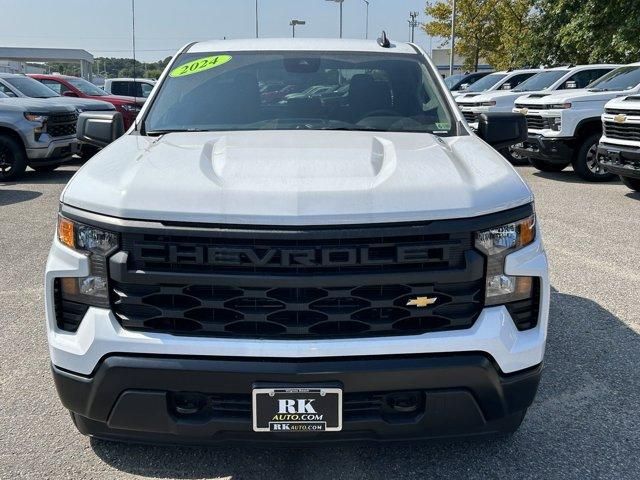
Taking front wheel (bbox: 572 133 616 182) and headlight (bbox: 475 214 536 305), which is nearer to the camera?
headlight (bbox: 475 214 536 305)

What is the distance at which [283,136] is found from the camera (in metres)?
3.17

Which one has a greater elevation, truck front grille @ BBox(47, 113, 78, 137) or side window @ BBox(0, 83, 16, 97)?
side window @ BBox(0, 83, 16, 97)

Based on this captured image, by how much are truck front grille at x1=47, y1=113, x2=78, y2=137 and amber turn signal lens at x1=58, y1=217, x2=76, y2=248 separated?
893 cm

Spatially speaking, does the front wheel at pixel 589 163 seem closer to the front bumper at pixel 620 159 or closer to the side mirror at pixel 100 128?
the front bumper at pixel 620 159

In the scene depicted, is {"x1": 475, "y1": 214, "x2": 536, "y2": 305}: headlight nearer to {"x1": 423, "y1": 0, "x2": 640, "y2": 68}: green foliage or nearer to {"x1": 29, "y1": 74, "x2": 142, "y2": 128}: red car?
{"x1": 29, "y1": 74, "x2": 142, "y2": 128}: red car

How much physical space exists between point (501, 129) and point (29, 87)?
11.3m

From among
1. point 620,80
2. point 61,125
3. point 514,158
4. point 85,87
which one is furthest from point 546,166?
point 85,87

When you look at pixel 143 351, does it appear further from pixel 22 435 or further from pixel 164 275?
pixel 22 435

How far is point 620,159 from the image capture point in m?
8.82

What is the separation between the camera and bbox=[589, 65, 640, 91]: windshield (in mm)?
10727

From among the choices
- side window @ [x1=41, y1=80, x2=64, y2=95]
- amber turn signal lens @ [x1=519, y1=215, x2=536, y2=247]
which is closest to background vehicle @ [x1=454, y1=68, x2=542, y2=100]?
side window @ [x1=41, y1=80, x2=64, y2=95]

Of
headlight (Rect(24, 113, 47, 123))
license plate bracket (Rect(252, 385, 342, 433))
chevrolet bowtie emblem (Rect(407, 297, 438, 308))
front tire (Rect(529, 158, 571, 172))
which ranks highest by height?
headlight (Rect(24, 113, 47, 123))

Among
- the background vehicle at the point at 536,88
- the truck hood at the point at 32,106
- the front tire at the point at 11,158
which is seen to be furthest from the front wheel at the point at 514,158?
the front tire at the point at 11,158

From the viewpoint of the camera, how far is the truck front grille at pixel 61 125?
10711 mm
